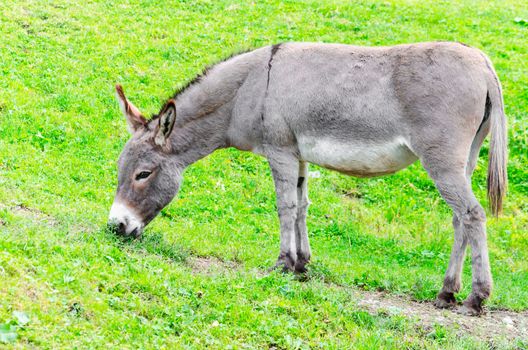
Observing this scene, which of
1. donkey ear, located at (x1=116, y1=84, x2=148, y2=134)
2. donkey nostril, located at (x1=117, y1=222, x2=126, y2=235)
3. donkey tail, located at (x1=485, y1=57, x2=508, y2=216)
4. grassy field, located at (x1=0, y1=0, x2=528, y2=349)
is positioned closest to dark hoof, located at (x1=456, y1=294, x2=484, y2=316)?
grassy field, located at (x1=0, y1=0, x2=528, y2=349)

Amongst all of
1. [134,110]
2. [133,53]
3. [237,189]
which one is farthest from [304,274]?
[133,53]

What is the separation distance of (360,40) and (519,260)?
8.26m

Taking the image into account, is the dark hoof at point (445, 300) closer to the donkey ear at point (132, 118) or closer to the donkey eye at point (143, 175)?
the donkey eye at point (143, 175)

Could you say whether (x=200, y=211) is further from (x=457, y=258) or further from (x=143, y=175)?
(x=457, y=258)

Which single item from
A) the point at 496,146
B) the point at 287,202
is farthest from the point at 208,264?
the point at 496,146

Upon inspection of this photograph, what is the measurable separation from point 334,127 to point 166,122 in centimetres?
192

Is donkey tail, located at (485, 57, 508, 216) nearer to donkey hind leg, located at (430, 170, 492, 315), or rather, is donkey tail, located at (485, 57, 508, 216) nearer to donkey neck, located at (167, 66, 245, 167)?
donkey hind leg, located at (430, 170, 492, 315)

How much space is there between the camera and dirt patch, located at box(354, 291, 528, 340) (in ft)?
23.7

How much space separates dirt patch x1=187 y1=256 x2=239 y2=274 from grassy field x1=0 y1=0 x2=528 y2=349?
3 cm

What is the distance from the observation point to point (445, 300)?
7.99 m

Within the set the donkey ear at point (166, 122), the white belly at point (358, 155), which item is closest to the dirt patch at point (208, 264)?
the donkey ear at point (166, 122)

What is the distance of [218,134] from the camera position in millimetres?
8766

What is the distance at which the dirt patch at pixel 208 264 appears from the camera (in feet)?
26.4

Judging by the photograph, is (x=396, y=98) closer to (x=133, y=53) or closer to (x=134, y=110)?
(x=134, y=110)
